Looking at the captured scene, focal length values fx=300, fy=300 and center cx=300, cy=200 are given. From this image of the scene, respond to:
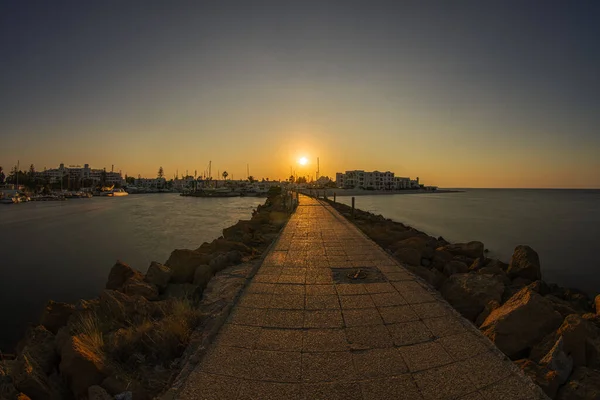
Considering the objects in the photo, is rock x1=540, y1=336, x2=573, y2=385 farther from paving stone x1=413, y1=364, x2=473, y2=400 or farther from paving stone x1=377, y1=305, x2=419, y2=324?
paving stone x1=377, y1=305, x2=419, y2=324

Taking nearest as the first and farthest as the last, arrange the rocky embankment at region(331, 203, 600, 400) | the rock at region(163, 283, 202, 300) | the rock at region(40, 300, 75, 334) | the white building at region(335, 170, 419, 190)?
the rocky embankment at region(331, 203, 600, 400) → the rock at region(40, 300, 75, 334) → the rock at region(163, 283, 202, 300) → the white building at region(335, 170, 419, 190)

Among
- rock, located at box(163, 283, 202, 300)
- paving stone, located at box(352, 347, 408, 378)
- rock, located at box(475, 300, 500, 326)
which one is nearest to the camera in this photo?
paving stone, located at box(352, 347, 408, 378)

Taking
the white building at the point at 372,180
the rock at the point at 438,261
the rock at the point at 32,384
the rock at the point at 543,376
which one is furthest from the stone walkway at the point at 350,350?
the white building at the point at 372,180

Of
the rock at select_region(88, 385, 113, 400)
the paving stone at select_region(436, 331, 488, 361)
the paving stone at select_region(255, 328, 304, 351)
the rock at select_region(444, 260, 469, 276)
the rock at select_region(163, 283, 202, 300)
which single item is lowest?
the rock at select_region(163, 283, 202, 300)

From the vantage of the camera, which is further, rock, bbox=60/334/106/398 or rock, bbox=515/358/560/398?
rock, bbox=60/334/106/398

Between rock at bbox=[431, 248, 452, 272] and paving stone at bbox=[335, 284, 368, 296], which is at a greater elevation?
paving stone at bbox=[335, 284, 368, 296]

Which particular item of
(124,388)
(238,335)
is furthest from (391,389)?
(124,388)

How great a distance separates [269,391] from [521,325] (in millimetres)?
3544

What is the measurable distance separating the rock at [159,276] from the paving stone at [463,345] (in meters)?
6.37

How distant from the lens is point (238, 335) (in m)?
3.64

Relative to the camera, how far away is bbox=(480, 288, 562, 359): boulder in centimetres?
390

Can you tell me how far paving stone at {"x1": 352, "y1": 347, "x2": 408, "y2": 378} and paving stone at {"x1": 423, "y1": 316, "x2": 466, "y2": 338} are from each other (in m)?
0.78

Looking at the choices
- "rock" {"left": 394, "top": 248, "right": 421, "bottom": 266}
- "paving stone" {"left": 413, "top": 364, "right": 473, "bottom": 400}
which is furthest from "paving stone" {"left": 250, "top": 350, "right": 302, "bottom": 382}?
"rock" {"left": 394, "top": 248, "right": 421, "bottom": 266}

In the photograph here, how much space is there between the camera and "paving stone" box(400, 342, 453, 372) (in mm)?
3047
